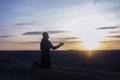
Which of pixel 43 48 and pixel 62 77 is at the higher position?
pixel 43 48

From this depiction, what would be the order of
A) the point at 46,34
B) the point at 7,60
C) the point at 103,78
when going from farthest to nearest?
the point at 7,60
the point at 46,34
the point at 103,78

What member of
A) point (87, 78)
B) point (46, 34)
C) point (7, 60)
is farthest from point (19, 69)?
point (7, 60)

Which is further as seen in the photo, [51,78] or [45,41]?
[45,41]

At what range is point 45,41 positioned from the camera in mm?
20531

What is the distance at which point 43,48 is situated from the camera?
20766 millimetres

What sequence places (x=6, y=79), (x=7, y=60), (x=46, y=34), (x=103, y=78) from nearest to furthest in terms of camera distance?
(x=103, y=78), (x=6, y=79), (x=46, y=34), (x=7, y=60)

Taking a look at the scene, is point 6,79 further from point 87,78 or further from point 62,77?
point 87,78

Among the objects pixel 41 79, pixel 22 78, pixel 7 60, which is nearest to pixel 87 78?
pixel 41 79

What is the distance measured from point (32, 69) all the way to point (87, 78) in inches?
160

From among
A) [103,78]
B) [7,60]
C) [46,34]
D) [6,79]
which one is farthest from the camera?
[7,60]

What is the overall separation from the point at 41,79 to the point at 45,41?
286cm

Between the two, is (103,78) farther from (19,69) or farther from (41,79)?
(19,69)

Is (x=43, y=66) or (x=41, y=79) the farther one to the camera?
(x=43, y=66)

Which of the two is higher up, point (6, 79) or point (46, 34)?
point (46, 34)
